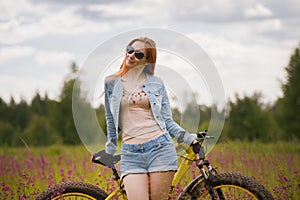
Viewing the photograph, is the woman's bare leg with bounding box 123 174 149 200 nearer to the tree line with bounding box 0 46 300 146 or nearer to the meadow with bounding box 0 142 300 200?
the meadow with bounding box 0 142 300 200

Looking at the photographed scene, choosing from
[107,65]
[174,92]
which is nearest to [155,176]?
[174,92]

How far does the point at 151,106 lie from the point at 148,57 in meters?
0.38

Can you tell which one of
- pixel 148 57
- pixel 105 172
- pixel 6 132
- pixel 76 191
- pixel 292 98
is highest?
pixel 6 132

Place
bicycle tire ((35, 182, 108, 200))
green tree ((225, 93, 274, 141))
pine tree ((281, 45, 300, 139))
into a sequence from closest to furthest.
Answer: bicycle tire ((35, 182, 108, 200))
pine tree ((281, 45, 300, 139))
green tree ((225, 93, 274, 141))

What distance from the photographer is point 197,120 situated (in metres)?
3.95

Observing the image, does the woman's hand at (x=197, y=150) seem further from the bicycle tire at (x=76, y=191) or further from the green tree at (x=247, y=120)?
the green tree at (x=247, y=120)

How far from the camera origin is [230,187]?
365 cm

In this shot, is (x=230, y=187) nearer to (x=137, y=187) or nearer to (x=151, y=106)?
(x=137, y=187)

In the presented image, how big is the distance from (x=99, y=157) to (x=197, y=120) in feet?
2.54

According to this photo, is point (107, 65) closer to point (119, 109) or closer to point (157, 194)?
point (119, 109)

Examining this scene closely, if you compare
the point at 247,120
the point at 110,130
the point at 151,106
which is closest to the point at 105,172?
the point at 110,130

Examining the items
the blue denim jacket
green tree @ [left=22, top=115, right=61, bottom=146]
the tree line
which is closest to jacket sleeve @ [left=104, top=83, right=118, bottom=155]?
the blue denim jacket

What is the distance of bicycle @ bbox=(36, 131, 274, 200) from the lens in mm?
3580

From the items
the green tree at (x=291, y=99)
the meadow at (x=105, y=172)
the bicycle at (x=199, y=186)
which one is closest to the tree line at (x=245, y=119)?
the green tree at (x=291, y=99)
